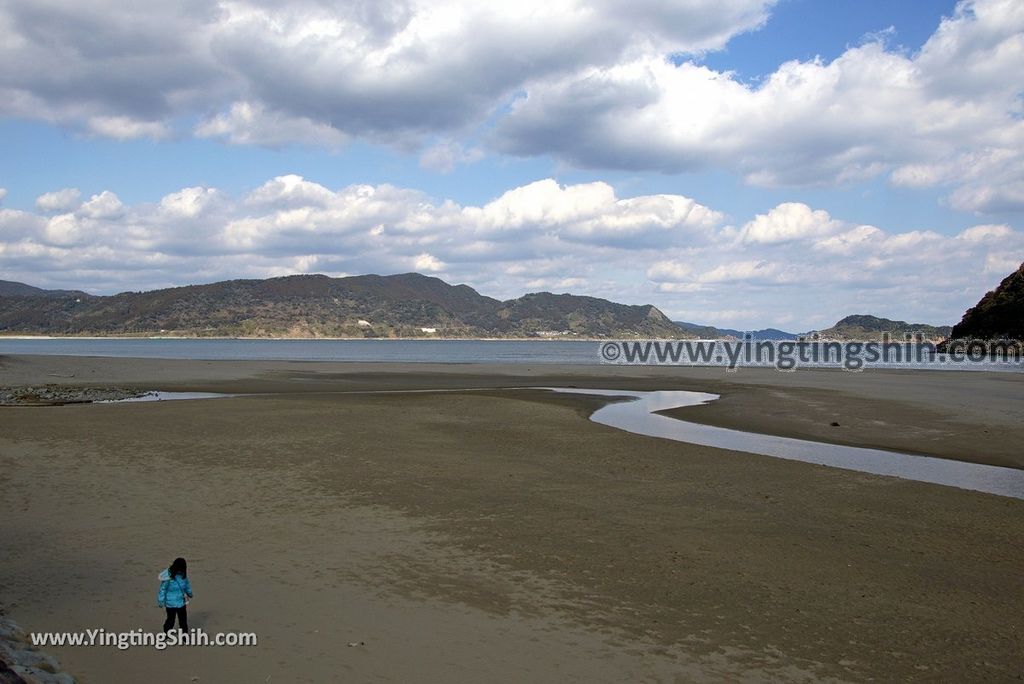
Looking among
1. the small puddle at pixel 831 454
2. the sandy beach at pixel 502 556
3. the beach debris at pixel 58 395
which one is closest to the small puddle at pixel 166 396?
the beach debris at pixel 58 395

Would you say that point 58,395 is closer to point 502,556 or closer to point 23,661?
point 502,556

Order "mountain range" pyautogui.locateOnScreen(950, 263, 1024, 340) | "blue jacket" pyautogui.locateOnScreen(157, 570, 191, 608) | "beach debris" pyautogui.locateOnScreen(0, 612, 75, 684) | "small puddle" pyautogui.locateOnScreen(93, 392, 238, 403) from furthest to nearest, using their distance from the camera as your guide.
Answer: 1. "mountain range" pyautogui.locateOnScreen(950, 263, 1024, 340)
2. "small puddle" pyautogui.locateOnScreen(93, 392, 238, 403)
3. "blue jacket" pyautogui.locateOnScreen(157, 570, 191, 608)
4. "beach debris" pyautogui.locateOnScreen(0, 612, 75, 684)

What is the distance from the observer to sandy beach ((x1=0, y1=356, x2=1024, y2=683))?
8.02m

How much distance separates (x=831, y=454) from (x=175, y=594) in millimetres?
21078

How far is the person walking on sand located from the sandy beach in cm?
A: 42

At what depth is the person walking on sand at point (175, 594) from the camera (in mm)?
8023

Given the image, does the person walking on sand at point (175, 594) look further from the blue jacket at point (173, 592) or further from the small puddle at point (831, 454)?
the small puddle at point (831, 454)

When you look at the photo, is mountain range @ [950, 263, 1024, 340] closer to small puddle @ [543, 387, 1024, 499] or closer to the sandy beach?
small puddle @ [543, 387, 1024, 499]

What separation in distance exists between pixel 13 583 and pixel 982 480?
71.2 ft

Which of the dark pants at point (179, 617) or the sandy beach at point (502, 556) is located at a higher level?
the dark pants at point (179, 617)

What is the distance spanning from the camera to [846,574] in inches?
442

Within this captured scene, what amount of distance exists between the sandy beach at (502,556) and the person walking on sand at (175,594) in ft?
1.38

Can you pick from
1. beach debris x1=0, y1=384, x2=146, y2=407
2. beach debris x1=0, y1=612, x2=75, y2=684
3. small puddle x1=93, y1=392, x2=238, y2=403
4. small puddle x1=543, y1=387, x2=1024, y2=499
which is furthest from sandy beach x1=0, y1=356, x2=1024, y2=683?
small puddle x1=93, y1=392, x2=238, y2=403

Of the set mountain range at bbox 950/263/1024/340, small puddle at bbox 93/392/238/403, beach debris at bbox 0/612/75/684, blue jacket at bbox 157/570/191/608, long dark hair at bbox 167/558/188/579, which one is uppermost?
mountain range at bbox 950/263/1024/340
